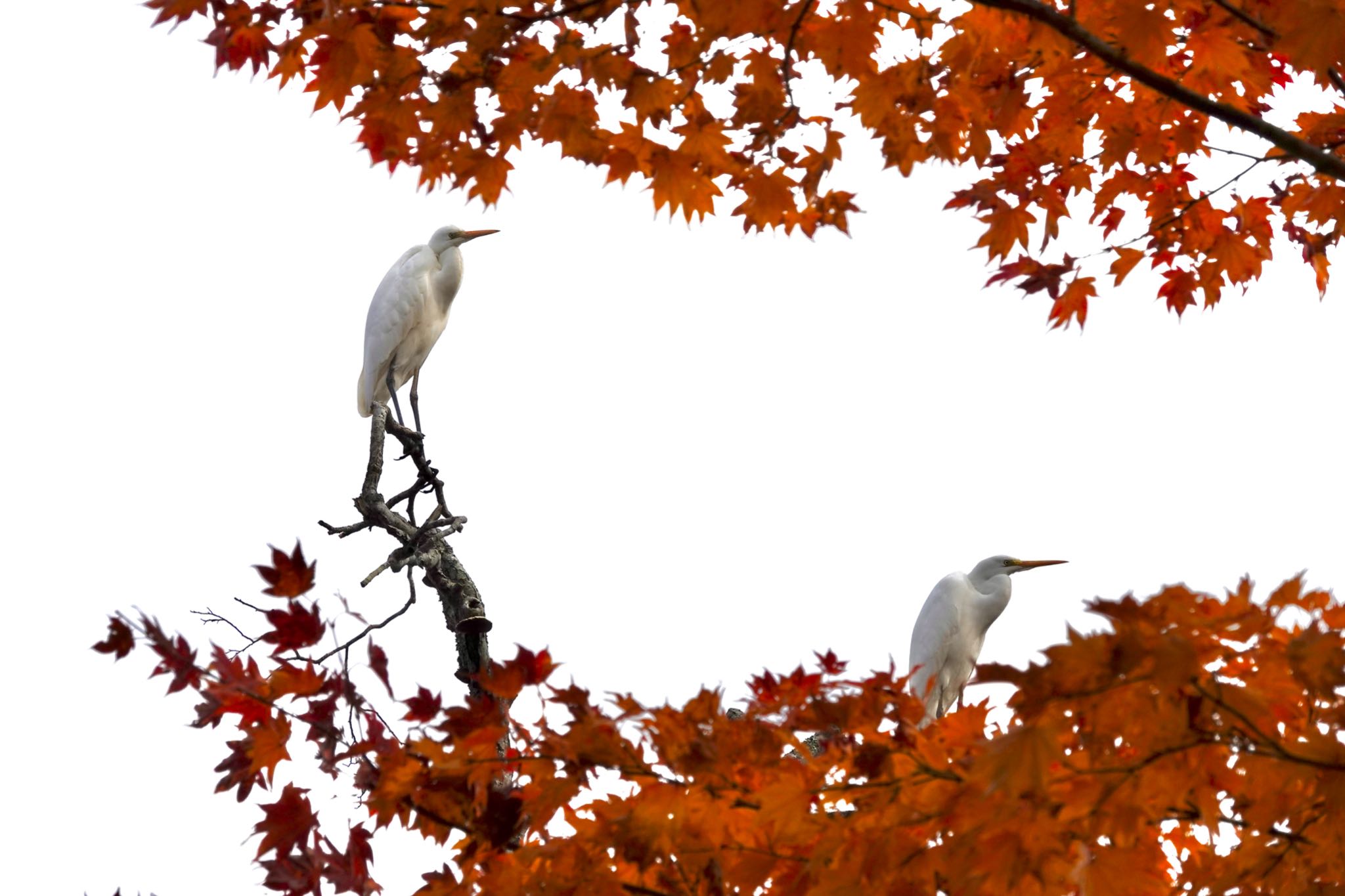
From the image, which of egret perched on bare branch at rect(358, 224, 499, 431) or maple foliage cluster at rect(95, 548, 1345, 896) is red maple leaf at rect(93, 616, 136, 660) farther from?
egret perched on bare branch at rect(358, 224, 499, 431)

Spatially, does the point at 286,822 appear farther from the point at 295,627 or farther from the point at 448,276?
the point at 448,276

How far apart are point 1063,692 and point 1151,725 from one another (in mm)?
207

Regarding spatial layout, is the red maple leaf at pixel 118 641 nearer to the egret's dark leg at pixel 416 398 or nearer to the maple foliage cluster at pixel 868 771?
the maple foliage cluster at pixel 868 771

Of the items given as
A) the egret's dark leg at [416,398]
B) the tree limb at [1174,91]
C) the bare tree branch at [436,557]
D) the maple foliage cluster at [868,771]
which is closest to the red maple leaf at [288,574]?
the maple foliage cluster at [868,771]

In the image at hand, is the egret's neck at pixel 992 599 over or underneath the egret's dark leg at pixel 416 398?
underneath

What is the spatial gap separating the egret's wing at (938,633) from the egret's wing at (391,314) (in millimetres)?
2710

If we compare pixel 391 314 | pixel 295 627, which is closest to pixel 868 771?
pixel 295 627

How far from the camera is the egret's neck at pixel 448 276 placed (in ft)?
19.4

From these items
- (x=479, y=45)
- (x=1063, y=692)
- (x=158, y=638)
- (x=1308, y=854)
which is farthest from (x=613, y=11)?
(x=1308, y=854)

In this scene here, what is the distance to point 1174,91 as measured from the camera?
5.73 feet

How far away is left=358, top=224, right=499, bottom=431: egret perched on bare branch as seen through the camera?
5.68 meters

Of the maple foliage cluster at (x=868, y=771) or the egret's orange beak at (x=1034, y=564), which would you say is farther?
the egret's orange beak at (x=1034, y=564)

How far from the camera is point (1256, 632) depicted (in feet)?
4.52

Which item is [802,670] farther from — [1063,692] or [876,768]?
[1063,692]
